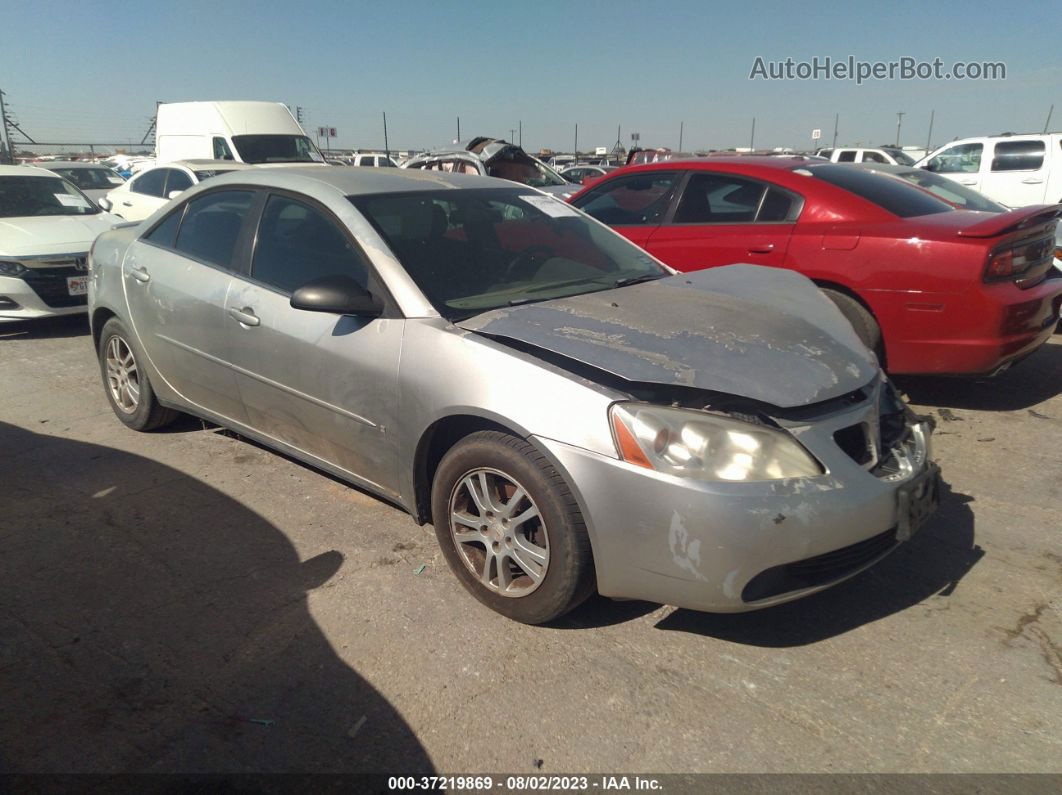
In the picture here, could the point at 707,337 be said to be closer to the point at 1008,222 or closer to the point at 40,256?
the point at 1008,222

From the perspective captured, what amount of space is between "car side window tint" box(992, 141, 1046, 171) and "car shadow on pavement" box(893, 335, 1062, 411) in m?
9.46

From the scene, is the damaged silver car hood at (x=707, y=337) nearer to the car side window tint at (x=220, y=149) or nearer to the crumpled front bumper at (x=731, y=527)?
the crumpled front bumper at (x=731, y=527)

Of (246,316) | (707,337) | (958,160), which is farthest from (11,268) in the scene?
(958,160)

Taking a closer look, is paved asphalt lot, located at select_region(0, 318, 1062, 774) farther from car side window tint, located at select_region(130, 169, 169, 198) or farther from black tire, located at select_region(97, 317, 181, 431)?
car side window tint, located at select_region(130, 169, 169, 198)

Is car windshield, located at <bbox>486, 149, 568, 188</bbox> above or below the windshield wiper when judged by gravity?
above

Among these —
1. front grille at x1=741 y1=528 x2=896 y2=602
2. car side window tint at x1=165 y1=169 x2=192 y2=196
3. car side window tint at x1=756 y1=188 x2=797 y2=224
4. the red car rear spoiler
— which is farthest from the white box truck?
front grille at x1=741 y1=528 x2=896 y2=602

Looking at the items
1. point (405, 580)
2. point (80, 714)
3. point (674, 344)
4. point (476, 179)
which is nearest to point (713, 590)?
point (674, 344)

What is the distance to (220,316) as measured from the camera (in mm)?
3605

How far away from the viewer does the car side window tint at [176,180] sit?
999 cm

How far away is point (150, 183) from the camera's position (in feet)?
34.5

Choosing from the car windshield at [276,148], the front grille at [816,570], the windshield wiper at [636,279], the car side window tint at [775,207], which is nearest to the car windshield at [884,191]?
the car side window tint at [775,207]

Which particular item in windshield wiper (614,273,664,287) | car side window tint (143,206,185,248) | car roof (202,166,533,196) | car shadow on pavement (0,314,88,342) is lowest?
car shadow on pavement (0,314,88,342)

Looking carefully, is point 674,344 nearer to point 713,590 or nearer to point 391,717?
point 713,590

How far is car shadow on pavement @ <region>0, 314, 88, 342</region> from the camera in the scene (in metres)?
7.23
